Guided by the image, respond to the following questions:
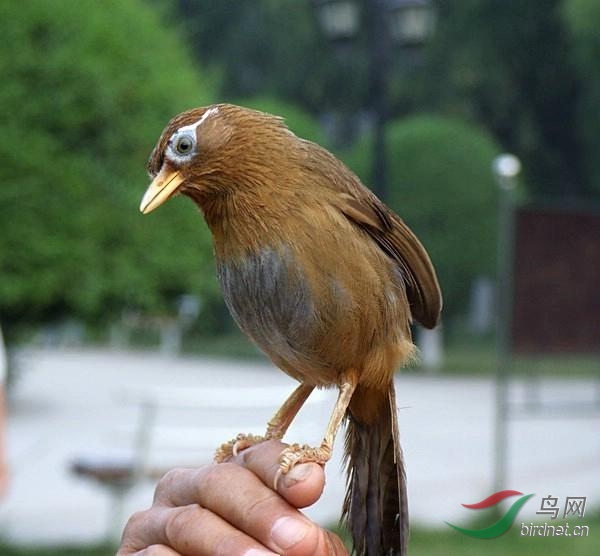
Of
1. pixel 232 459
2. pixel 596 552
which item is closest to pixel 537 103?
pixel 596 552

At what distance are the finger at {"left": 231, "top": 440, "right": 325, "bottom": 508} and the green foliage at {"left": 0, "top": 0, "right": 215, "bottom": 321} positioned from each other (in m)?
8.72

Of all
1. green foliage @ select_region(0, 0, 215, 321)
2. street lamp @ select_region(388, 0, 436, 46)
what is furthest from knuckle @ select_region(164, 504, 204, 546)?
street lamp @ select_region(388, 0, 436, 46)

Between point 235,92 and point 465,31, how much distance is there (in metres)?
6.25

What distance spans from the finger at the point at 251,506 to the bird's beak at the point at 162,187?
20.0 inches

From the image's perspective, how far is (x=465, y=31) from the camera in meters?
29.6

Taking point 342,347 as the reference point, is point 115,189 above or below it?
above

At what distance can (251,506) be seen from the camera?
191 cm

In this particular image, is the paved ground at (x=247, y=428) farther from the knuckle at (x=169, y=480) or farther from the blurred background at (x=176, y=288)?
the knuckle at (x=169, y=480)

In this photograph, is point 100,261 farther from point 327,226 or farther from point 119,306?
point 327,226

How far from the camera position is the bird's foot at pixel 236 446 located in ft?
6.93

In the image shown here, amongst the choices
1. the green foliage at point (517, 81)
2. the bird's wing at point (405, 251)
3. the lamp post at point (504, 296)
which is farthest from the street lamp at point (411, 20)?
the green foliage at point (517, 81)

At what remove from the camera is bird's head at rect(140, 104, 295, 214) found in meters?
1.85

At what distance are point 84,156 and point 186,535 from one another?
30.3 feet

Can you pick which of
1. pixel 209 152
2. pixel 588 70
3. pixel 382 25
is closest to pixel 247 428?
pixel 382 25
